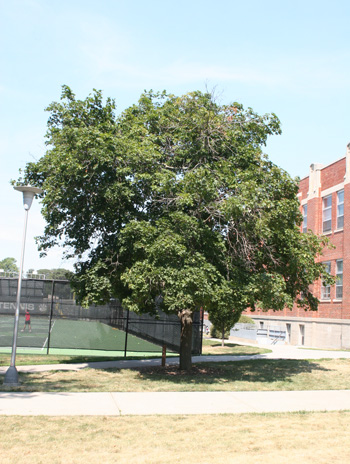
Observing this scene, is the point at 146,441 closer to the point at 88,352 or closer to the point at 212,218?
the point at 212,218

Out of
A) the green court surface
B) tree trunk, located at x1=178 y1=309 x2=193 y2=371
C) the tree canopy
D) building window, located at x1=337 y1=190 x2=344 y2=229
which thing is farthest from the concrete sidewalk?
building window, located at x1=337 y1=190 x2=344 y2=229

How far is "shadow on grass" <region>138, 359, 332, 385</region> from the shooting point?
13.3 m

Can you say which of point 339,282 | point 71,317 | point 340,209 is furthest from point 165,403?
point 340,209

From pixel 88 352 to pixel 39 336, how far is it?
7.65 m

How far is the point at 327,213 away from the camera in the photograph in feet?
96.4

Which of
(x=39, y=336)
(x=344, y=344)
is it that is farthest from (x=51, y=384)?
(x=344, y=344)

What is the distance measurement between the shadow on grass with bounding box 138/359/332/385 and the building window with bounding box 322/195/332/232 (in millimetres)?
13502

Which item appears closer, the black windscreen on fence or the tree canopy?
the tree canopy

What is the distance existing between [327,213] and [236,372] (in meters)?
17.3

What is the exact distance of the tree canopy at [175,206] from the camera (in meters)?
11.7

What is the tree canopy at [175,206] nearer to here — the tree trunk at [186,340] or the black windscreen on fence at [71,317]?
the tree trunk at [186,340]

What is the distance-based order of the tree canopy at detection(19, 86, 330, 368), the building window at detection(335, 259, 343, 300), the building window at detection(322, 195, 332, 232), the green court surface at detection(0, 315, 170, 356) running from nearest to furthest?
the tree canopy at detection(19, 86, 330, 368)
the green court surface at detection(0, 315, 170, 356)
the building window at detection(335, 259, 343, 300)
the building window at detection(322, 195, 332, 232)

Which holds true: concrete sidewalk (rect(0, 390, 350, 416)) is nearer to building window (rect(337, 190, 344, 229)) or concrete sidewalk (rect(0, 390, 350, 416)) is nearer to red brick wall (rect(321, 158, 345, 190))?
building window (rect(337, 190, 344, 229))

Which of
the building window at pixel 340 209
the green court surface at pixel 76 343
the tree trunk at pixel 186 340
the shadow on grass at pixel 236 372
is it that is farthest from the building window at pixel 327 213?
the tree trunk at pixel 186 340
